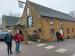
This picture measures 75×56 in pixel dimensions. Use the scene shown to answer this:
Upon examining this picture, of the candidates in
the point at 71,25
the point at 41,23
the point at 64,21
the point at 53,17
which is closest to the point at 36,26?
the point at 41,23

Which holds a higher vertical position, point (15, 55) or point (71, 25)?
point (71, 25)

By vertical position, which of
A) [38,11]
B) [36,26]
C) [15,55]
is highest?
[38,11]

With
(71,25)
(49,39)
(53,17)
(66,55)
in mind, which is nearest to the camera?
(66,55)

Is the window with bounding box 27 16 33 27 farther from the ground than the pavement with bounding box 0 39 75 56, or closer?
farther from the ground

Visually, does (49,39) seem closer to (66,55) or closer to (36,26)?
(36,26)

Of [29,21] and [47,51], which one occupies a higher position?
[29,21]

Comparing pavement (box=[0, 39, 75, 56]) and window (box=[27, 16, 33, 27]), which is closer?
pavement (box=[0, 39, 75, 56])

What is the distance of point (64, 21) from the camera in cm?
3997

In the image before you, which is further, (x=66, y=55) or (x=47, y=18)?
(x=47, y=18)

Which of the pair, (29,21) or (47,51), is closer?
(47,51)

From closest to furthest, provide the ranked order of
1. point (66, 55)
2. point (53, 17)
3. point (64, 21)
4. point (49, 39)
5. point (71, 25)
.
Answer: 1. point (66, 55)
2. point (49, 39)
3. point (53, 17)
4. point (64, 21)
5. point (71, 25)

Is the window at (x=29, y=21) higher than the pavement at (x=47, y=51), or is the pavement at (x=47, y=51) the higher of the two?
the window at (x=29, y=21)

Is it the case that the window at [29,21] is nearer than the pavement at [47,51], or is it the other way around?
the pavement at [47,51]

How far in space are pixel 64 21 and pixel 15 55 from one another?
26.6 metres
